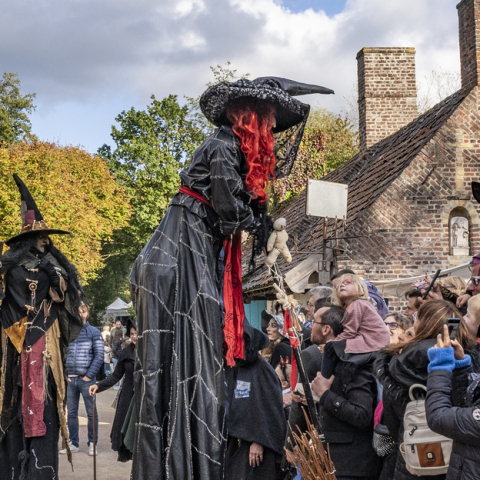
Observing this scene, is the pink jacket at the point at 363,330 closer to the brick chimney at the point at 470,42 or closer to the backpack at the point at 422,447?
the backpack at the point at 422,447

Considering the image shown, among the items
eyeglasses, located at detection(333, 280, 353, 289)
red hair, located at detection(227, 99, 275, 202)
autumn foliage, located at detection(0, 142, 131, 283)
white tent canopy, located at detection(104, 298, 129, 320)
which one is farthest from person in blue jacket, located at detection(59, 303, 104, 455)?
white tent canopy, located at detection(104, 298, 129, 320)

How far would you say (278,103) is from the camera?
12.4 ft

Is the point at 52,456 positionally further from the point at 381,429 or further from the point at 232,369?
the point at 381,429

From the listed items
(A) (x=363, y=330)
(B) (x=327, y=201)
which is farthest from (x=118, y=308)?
(A) (x=363, y=330)

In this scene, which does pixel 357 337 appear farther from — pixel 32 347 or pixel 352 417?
pixel 32 347

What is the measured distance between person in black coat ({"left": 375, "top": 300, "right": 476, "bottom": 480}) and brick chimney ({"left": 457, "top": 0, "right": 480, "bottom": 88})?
10.5 metres

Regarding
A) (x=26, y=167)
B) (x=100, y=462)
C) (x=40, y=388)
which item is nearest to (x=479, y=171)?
(x=100, y=462)

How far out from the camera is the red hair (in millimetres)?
3744

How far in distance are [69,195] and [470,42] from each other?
22256 millimetres

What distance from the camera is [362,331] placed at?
4590mm

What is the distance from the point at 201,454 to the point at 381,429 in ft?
4.24

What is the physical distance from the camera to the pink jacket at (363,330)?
4500mm

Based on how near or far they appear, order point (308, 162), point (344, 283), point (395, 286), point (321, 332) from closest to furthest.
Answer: point (321, 332), point (344, 283), point (395, 286), point (308, 162)

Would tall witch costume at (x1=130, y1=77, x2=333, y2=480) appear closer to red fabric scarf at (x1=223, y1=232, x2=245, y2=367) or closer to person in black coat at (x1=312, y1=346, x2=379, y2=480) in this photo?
red fabric scarf at (x1=223, y1=232, x2=245, y2=367)
